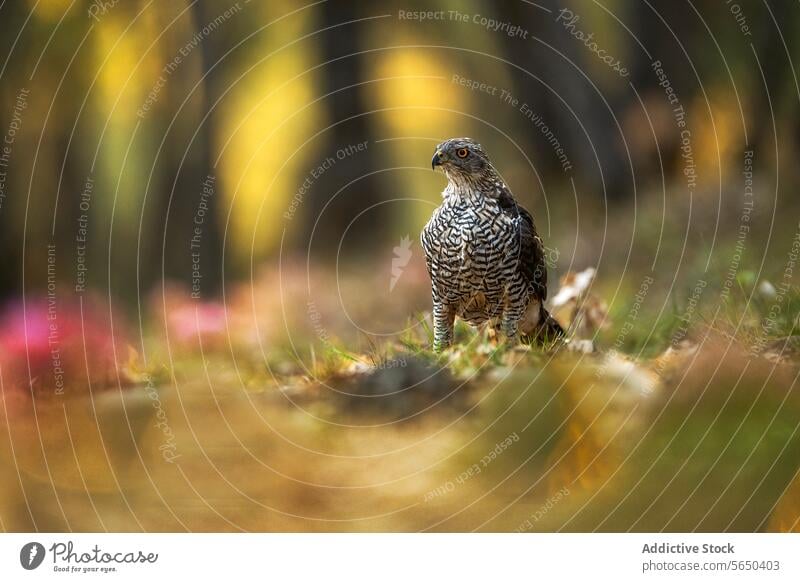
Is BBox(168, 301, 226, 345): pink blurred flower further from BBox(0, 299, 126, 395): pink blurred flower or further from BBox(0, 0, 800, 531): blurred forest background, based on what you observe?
BBox(0, 299, 126, 395): pink blurred flower

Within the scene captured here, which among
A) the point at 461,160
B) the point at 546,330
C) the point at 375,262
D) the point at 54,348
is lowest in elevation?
the point at 546,330

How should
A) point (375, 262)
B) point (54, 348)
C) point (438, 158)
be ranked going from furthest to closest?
point (375, 262) → point (54, 348) → point (438, 158)

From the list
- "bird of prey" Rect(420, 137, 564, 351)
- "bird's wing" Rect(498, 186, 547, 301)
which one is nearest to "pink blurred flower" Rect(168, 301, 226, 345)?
"bird of prey" Rect(420, 137, 564, 351)

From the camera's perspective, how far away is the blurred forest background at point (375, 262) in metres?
4.59

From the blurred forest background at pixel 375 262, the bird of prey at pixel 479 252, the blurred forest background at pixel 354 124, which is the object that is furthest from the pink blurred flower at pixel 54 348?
the bird of prey at pixel 479 252

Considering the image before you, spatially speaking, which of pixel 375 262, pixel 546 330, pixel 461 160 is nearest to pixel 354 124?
pixel 375 262

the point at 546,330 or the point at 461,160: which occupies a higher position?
the point at 461,160

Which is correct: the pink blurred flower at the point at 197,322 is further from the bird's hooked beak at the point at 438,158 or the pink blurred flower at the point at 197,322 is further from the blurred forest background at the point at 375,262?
the bird's hooked beak at the point at 438,158

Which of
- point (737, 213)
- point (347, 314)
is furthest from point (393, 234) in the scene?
point (737, 213)

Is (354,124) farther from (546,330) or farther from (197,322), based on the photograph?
(546,330)

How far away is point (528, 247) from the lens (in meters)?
4.54

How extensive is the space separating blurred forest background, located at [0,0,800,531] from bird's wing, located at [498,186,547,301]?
231 mm

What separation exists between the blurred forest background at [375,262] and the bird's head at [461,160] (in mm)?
384

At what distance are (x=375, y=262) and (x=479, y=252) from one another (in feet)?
2.33
